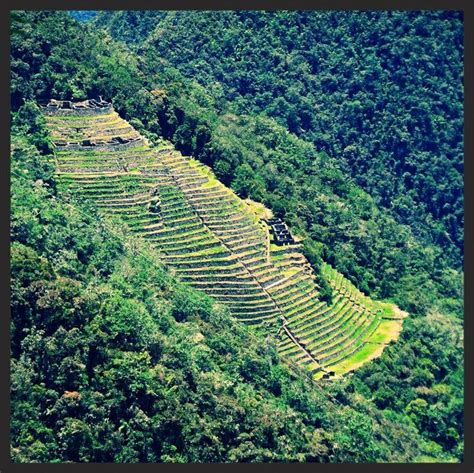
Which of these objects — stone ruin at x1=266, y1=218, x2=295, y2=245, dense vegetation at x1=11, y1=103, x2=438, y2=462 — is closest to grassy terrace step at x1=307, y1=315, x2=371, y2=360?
dense vegetation at x1=11, y1=103, x2=438, y2=462

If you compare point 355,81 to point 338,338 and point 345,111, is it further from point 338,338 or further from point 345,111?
point 338,338

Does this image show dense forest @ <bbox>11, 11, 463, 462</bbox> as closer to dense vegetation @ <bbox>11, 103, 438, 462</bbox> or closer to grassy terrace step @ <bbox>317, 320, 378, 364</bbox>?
dense vegetation @ <bbox>11, 103, 438, 462</bbox>

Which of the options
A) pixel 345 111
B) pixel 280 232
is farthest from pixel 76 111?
pixel 345 111

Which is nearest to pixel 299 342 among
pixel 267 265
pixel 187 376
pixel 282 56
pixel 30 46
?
pixel 267 265

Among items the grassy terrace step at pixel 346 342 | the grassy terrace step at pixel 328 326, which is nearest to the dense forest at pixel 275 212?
the grassy terrace step at pixel 346 342

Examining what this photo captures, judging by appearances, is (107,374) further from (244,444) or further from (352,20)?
(352,20)
